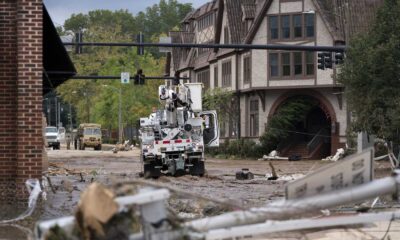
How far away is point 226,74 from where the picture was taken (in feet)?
217

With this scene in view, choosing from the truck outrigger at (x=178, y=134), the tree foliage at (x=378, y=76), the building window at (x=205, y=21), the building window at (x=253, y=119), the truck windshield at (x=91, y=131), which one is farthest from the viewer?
the truck windshield at (x=91, y=131)

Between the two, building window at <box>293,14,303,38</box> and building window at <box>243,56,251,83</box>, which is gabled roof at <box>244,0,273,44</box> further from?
building window at <box>293,14,303,38</box>

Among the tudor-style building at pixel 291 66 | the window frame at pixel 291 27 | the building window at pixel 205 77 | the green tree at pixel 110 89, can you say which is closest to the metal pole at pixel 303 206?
the tudor-style building at pixel 291 66

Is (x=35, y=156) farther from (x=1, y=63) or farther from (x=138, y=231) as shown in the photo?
(x=138, y=231)

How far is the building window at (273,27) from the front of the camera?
192 feet

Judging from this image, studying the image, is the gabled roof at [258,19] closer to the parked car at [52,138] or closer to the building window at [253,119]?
the building window at [253,119]

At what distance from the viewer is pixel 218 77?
6806 centimetres

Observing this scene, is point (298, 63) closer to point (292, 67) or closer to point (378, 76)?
point (292, 67)

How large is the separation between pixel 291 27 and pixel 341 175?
52.3 m

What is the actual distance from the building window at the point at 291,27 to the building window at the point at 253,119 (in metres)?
5.66

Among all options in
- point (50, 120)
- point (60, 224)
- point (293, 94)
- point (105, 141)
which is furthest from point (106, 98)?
point (60, 224)

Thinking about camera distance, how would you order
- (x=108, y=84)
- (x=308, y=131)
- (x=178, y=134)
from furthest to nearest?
(x=108, y=84) < (x=308, y=131) < (x=178, y=134)

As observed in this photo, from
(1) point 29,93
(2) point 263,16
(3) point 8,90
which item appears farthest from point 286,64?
(1) point 29,93

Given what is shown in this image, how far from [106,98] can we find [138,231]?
87.1 meters
